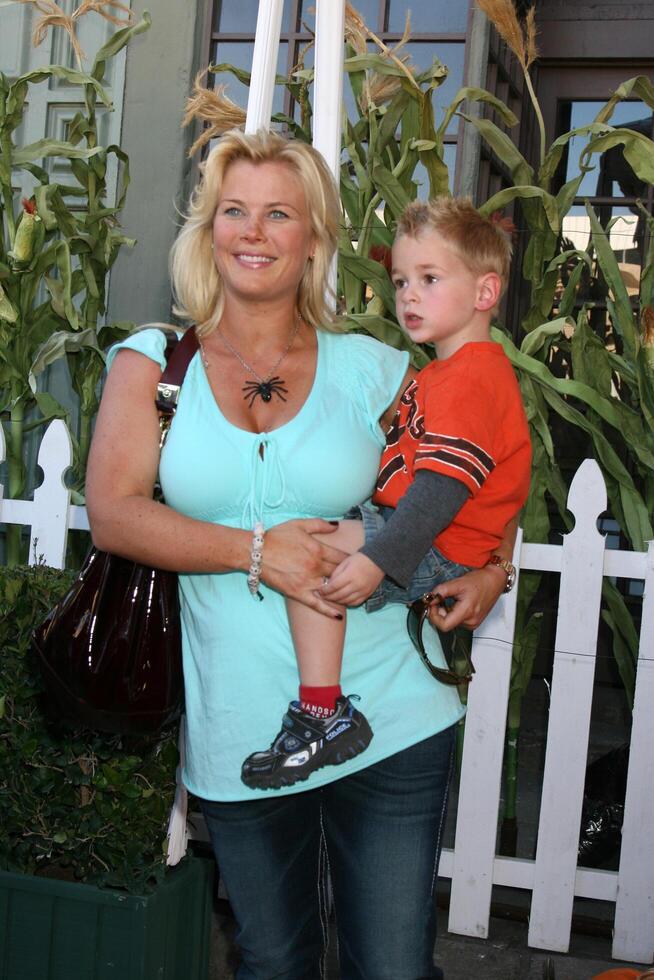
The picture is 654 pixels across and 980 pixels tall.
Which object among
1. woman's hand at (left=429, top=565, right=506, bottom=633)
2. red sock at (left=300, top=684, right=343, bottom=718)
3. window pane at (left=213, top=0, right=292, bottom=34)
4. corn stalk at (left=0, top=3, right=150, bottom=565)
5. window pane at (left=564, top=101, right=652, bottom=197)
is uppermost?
window pane at (left=213, top=0, right=292, bottom=34)

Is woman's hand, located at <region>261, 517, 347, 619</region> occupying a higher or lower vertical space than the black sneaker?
higher

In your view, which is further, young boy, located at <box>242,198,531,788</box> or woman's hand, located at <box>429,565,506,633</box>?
woman's hand, located at <box>429,565,506,633</box>

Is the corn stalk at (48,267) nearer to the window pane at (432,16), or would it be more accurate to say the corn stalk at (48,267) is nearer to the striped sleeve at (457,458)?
the window pane at (432,16)

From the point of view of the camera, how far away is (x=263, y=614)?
1575 millimetres

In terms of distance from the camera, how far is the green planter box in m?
2.18

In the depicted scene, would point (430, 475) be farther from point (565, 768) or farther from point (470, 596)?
point (565, 768)

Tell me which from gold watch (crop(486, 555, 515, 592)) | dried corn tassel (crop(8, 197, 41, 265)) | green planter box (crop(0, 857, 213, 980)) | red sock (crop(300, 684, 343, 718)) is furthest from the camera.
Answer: dried corn tassel (crop(8, 197, 41, 265))

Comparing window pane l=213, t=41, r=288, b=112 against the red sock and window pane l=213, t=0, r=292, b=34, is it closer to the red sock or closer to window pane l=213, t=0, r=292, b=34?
window pane l=213, t=0, r=292, b=34

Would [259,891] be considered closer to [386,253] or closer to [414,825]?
[414,825]

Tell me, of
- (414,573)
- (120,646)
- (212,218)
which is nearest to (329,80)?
(212,218)

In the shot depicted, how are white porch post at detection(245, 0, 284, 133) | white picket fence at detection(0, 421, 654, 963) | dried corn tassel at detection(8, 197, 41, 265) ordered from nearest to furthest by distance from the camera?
1. white porch post at detection(245, 0, 284, 133)
2. white picket fence at detection(0, 421, 654, 963)
3. dried corn tassel at detection(8, 197, 41, 265)

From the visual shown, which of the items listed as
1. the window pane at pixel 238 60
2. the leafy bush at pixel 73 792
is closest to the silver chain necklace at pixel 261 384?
the leafy bush at pixel 73 792

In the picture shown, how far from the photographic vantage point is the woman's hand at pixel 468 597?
63.4 inches

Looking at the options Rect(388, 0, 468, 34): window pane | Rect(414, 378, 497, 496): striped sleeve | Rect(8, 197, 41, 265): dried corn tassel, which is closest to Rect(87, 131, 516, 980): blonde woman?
Rect(414, 378, 497, 496): striped sleeve
